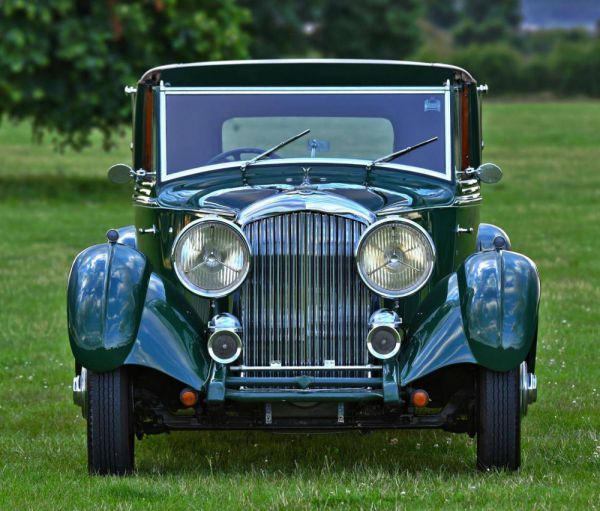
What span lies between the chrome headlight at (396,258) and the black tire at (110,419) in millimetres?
1236

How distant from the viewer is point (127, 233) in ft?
27.2

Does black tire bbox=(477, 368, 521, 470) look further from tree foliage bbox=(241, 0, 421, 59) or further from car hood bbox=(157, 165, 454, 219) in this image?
tree foliage bbox=(241, 0, 421, 59)

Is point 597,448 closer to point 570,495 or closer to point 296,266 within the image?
point 570,495

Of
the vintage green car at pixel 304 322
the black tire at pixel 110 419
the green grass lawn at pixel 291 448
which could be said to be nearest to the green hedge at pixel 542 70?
the green grass lawn at pixel 291 448

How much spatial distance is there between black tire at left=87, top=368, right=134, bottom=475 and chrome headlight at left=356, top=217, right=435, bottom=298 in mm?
1236

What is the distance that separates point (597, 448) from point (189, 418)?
216cm

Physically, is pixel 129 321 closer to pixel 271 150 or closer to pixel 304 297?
pixel 304 297

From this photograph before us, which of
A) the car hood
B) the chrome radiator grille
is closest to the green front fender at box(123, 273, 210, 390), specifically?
the chrome radiator grille

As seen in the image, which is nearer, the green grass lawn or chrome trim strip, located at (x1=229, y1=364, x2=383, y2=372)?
the green grass lawn

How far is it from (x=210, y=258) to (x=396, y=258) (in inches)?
34.6

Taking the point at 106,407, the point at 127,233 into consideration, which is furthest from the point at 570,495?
the point at 127,233

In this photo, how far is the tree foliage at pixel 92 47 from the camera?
68.8 ft

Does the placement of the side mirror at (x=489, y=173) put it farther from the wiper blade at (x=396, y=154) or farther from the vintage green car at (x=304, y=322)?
the vintage green car at (x=304, y=322)

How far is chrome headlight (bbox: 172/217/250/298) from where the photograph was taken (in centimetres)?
640
